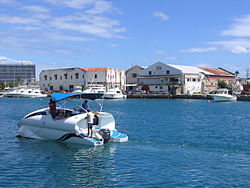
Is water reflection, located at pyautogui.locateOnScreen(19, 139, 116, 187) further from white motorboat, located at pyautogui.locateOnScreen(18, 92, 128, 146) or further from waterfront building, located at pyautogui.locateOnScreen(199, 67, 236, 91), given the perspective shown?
waterfront building, located at pyautogui.locateOnScreen(199, 67, 236, 91)

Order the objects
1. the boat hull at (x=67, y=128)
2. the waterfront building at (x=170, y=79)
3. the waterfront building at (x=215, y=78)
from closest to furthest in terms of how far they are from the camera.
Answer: the boat hull at (x=67, y=128) → the waterfront building at (x=170, y=79) → the waterfront building at (x=215, y=78)

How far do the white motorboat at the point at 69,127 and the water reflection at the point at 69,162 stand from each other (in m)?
0.51

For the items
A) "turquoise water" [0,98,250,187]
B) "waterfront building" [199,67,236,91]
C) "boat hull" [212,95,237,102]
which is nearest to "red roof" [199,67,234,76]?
"waterfront building" [199,67,236,91]

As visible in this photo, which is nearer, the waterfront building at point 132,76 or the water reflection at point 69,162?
the water reflection at point 69,162

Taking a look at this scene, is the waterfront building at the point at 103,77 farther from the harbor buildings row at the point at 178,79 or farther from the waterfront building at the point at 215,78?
the waterfront building at the point at 215,78

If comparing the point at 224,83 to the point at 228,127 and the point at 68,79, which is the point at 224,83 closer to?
the point at 68,79

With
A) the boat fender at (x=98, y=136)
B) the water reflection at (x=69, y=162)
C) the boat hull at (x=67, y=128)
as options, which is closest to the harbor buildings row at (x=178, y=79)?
the boat hull at (x=67, y=128)

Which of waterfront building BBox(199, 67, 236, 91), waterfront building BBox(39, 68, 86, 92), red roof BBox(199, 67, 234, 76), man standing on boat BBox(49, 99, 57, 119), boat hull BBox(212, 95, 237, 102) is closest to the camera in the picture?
man standing on boat BBox(49, 99, 57, 119)

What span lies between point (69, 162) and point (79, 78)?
91092mm

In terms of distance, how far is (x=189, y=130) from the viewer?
2778 cm

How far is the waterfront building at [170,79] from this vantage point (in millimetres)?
90188

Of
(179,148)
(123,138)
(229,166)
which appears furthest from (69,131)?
(229,166)

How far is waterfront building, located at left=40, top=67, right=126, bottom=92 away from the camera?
10362 cm

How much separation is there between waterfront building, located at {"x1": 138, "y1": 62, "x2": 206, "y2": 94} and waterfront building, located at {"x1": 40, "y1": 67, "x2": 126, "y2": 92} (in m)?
11.6
